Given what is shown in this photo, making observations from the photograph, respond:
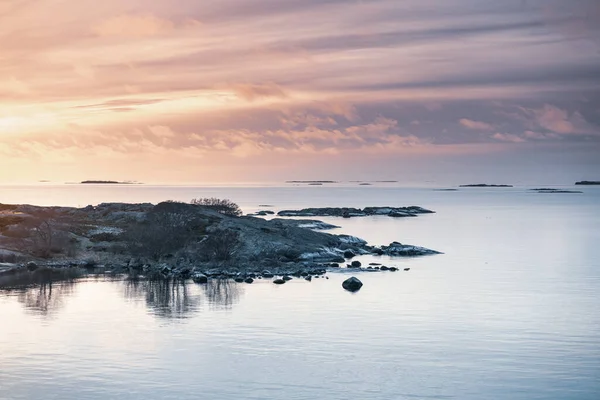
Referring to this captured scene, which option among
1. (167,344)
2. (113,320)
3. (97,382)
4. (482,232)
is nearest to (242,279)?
(113,320)

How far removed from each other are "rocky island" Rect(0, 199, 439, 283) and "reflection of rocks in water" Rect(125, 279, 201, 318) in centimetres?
514

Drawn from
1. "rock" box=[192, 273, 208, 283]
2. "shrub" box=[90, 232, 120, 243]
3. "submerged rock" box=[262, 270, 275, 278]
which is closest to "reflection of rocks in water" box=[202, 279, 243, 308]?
"rock" box=[192, 273, 208, 283]

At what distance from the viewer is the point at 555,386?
42781 mm

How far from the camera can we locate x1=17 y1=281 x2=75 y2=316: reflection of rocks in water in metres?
69.1

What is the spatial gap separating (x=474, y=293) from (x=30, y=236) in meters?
60.2

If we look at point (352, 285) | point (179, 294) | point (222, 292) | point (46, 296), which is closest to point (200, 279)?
point (179, 294)

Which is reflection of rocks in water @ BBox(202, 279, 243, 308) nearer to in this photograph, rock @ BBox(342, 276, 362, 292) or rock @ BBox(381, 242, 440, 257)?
rock @ BBox(342, 276, 362, 292)

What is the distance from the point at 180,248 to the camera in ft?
333

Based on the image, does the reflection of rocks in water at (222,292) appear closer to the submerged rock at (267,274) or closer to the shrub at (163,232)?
the submerged rock at (267,274)

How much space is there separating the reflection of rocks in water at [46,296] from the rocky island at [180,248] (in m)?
11.7

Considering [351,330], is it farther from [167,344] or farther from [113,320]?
[113,320]

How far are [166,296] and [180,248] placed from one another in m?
26.4

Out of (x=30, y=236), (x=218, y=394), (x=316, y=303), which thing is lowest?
(x=218, y=394)

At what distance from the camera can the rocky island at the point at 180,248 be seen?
93.8m
